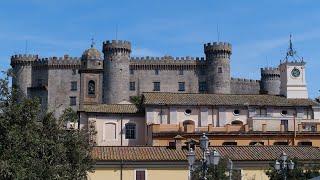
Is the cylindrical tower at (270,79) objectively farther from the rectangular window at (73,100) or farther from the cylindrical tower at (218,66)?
the rectangular window at (73,100)

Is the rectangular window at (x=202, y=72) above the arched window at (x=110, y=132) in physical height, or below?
above

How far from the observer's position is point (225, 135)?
237ft

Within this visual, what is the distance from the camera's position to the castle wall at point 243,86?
386 ft

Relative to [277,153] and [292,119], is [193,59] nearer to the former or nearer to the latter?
[292,119]

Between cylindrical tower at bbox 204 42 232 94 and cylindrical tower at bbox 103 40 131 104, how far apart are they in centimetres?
1234

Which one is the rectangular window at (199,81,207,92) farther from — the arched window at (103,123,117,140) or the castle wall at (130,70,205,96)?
the arched window at (103,123,117,140)

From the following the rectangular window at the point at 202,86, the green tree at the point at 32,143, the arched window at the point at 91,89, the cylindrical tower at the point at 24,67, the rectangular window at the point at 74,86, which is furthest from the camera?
the cylindrical tower at the point at 24,67

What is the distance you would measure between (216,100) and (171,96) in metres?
4.73

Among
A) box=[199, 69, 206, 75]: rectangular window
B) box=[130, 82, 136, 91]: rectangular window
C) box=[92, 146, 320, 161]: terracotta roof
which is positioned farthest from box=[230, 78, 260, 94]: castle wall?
box=[92, 146, 320, 161]: terracotta roof

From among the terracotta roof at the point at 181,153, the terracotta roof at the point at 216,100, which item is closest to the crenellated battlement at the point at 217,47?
the terracotta roof at the point at 216,100

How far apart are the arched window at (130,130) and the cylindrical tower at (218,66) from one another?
1435 inches

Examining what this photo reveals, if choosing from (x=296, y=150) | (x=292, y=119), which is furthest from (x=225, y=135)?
(x=296, y=150)

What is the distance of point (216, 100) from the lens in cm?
7819

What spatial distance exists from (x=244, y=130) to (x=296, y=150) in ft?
47.1
